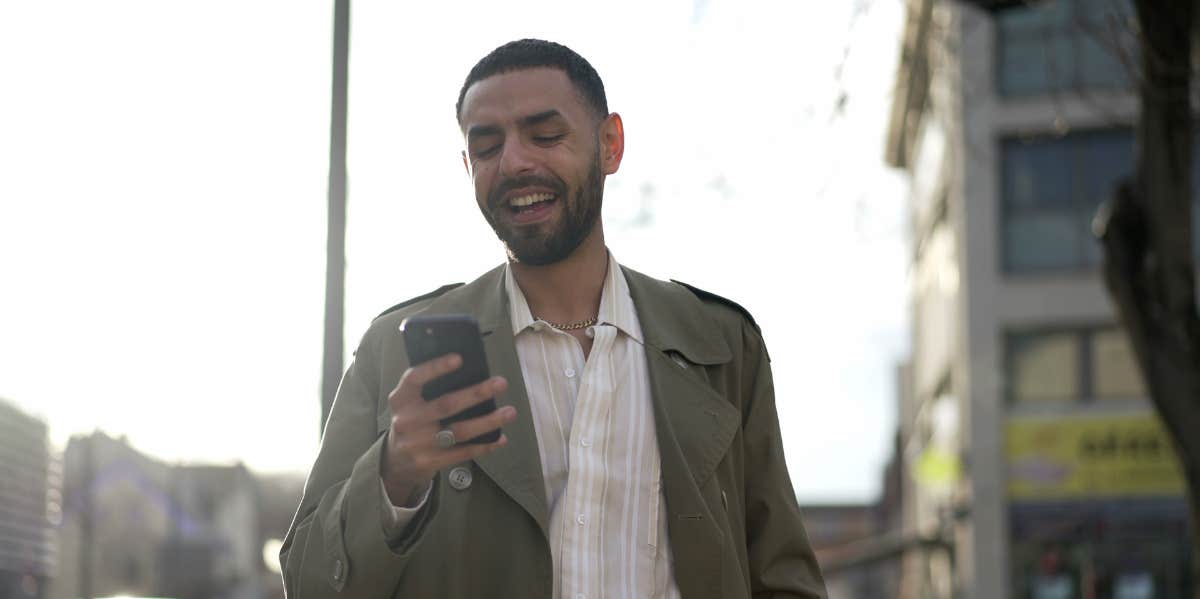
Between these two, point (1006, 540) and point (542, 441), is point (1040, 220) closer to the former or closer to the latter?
point (1006, 540)

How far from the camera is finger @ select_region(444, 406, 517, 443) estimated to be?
235 centimetres

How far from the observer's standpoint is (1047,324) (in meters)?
29.2

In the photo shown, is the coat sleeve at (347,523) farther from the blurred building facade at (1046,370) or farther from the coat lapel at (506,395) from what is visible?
the blurred building facade at (1046,370)

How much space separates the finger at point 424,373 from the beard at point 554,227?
49 centimetres

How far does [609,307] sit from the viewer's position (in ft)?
9.50

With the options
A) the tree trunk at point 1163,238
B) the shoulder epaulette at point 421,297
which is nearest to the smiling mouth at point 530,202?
the shoulder epaulette at point 421,297

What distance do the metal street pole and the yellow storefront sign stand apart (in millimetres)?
24390

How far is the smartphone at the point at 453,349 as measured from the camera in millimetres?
2348

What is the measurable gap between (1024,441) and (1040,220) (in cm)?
387

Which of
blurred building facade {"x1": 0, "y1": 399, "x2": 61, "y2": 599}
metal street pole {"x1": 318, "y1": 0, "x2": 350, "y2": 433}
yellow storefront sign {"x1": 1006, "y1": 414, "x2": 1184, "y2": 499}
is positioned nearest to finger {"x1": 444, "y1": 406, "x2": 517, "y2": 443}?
metal street pole {"x1": 318, "y1": 0, "x2": 350, "y2": 433}

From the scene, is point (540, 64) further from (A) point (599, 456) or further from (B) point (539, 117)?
(A) point (599, 456)

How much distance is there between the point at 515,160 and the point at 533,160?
32 millimetres

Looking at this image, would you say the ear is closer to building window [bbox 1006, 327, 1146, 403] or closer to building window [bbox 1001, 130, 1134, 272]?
building window [bbox 1001, 130, 1134, 272]

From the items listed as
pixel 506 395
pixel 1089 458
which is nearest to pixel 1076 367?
pixel 1089 458
